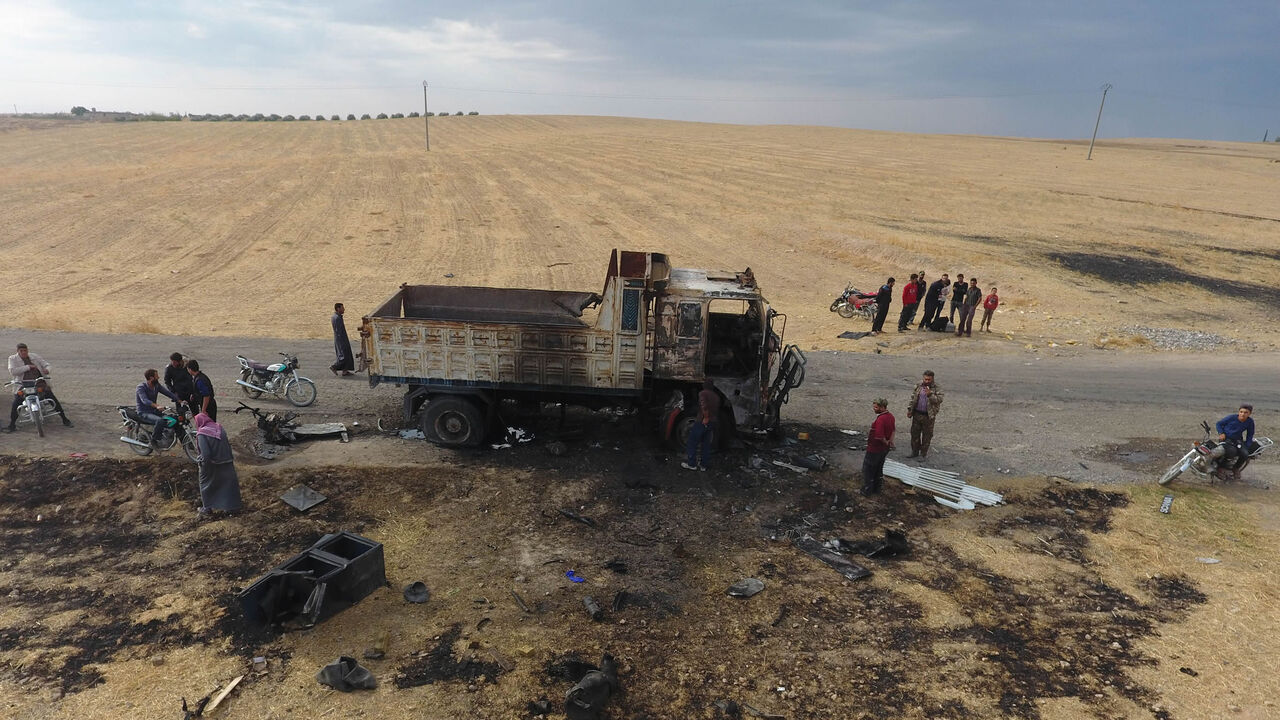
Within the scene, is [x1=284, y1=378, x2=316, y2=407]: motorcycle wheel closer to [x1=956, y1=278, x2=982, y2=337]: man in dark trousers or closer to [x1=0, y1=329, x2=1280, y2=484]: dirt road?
[x1=0, y1=329, x2=1280, y2=484]: dirt road

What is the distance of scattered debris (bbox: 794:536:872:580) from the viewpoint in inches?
298

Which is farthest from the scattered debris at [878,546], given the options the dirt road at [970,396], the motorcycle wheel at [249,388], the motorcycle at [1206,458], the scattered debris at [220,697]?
the motorcycle wheel at [249,388]

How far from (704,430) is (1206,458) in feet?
22.5

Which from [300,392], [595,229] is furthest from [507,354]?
[595,229]

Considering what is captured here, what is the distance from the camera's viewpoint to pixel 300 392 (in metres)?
11.9

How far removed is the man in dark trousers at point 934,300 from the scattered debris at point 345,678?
50.9 feet

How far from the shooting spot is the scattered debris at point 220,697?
5.43 m

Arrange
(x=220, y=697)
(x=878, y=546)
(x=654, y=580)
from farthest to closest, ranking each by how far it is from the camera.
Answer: (x=878, y=546)
(x=654, y=580)
(x=220, y=697)

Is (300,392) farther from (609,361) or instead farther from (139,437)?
(609,361)

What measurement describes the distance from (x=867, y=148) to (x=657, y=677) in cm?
5752

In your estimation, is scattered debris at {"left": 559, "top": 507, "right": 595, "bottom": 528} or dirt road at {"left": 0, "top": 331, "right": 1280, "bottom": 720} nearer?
dirt road at {"left": 0, "top": 331, "right": 1280, "bottom": 720}

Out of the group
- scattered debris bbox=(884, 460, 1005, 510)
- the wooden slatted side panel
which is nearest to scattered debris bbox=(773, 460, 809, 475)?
scattered debris bbox=(884, 460, 1005, 510)

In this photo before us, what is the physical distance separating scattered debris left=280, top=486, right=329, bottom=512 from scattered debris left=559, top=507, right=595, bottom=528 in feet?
9.79

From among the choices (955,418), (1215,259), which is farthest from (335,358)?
(1215,259)
